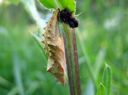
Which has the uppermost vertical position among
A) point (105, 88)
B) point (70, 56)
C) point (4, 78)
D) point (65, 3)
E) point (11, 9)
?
point (65, 3)

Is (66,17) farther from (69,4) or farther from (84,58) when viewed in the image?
(84,58)

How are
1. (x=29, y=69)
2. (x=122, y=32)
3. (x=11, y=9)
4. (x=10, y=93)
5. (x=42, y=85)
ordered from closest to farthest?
1. (x=10, y=93)
2. (x=42, y=85)
3. (x=122, y=32)
4. (x=29, y=69)
5. (x=11, y=9)

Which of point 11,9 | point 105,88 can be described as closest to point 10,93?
point 105,88

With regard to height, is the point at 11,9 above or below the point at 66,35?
below

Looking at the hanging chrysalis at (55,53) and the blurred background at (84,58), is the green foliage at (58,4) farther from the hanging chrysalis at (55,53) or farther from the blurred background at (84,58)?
the blurred background at (84,58)

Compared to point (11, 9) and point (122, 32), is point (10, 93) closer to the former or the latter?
point (122, 32)

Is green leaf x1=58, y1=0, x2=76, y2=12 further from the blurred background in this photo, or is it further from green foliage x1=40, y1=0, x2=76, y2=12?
the blurred background

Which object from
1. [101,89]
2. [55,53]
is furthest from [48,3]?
[101,89]

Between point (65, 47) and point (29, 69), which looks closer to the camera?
point (65, 47)
